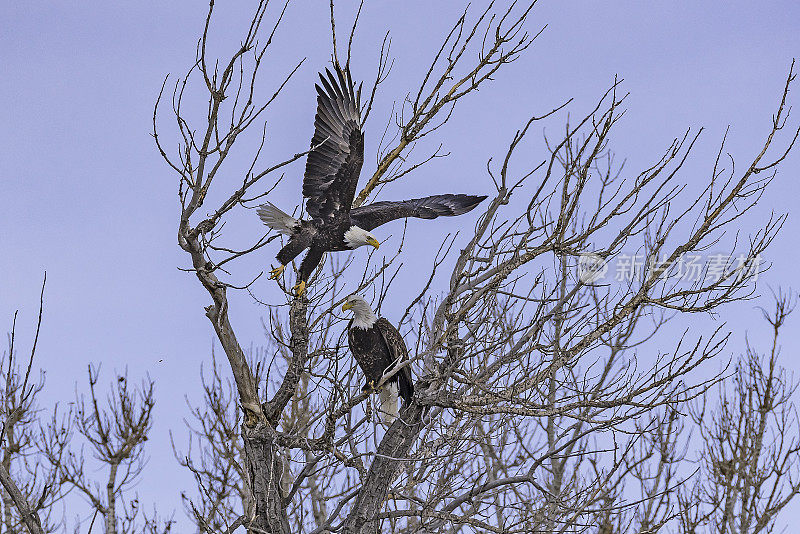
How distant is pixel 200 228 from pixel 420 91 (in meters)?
1.78

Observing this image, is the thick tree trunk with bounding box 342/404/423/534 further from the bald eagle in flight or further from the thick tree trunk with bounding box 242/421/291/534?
the bald eagle in flight

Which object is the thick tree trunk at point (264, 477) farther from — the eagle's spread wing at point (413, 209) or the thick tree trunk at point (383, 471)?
the eagle's spread wing at point (413, 209)

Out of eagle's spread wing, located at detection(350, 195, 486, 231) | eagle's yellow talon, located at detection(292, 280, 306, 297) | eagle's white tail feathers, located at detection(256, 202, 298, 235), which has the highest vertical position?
eagle's spread wing, located at detection(350, 195, 486, 231)

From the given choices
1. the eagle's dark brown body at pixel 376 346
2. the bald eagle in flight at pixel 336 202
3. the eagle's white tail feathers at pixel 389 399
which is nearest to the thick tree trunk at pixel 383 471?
the eagle's white tail feathers at pixel 389 399

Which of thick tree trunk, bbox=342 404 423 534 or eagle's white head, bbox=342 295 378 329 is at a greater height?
eagle's white head, bbox=342 295 378 329

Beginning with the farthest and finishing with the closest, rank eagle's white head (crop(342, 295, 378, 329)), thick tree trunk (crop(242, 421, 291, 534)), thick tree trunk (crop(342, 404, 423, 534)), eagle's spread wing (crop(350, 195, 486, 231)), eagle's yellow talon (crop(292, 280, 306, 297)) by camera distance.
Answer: eagle's spread wing (crop(350, 195, 486, 231)) < eagle's white head (crop(342, 295, 378, 329)) < eagle's yellow talon (crop(292, 280, 306, 297)) < thick tree trunk (crop(242, 421, 291, 534)) < thick tree trunk (crop(342, 404, 423, 534))

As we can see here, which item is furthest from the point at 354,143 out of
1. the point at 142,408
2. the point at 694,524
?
the point at 142,408

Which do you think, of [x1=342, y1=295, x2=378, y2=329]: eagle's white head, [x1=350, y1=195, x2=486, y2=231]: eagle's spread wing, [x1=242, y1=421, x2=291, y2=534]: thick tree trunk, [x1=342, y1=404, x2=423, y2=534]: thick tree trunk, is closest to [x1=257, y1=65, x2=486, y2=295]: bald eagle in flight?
[x1=350, y1=195, x2=486, y2=231]: eagle's spread wing

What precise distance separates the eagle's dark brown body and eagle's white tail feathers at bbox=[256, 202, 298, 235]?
0.77 metres

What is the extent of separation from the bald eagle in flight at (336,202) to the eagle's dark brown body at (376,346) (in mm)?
532

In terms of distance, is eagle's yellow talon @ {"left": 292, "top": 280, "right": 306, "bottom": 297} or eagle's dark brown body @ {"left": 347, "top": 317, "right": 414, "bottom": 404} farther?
eagle's dark brown body @ {"left": 347, "top": 317, "right": 414, "bottom": 404}

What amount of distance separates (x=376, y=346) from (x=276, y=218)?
108cm

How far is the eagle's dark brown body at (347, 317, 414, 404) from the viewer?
18.2ft

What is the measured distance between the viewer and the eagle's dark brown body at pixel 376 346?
5551 millimetres
